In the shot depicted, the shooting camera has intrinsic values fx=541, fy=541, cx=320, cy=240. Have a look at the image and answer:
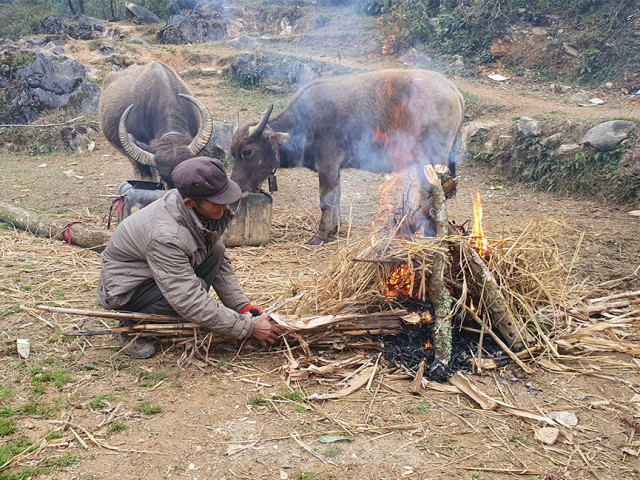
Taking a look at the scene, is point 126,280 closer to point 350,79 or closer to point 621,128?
point 350,79

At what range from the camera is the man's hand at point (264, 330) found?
3855 mm

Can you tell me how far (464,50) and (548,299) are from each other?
485 inches

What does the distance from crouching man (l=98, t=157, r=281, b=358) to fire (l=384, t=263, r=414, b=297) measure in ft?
2.97

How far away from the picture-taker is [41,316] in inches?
183

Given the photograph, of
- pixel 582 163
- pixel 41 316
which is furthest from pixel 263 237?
pixel 582 163

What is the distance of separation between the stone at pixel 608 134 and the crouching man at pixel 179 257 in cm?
635

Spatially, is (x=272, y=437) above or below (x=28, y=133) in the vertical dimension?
above

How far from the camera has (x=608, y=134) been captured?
26.2 feet

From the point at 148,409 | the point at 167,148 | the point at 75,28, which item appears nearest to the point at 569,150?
the point at 167,148

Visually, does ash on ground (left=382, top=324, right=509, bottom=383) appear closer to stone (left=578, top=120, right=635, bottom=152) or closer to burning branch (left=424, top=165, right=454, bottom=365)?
burning branch (left=424, top=165, right=454, bottom=365)

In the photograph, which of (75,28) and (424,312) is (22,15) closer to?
(75,28)

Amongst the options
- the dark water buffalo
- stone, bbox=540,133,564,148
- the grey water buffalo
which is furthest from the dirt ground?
stone, bbox=540,133,564,148

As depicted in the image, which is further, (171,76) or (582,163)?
(171,76)

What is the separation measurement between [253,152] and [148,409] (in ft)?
13.7
